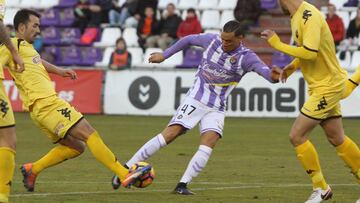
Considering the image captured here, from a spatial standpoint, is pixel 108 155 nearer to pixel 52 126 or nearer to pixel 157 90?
pixel 52 126

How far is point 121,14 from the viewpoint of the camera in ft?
100

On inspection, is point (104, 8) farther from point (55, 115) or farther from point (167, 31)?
point (55, 115)

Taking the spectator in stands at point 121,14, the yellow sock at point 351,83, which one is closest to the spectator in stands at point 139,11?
the spectator in stands at point 121,14

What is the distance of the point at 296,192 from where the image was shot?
1241 centimetres

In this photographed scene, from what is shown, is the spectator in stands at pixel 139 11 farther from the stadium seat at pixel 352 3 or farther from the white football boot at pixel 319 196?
the white football boot at pixel 319 196

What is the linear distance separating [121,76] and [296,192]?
1424 centimetres

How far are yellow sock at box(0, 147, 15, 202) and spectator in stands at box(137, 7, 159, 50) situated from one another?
1898cm

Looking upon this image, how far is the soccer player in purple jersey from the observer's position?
12.4 m

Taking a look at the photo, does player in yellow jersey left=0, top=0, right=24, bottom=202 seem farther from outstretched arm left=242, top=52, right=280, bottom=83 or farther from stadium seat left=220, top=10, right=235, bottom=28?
stadium seat left=220, top=10, right=235, bottom=28

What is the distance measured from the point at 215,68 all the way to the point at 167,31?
16049mm

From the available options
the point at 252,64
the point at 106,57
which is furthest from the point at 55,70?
the point at 106,57

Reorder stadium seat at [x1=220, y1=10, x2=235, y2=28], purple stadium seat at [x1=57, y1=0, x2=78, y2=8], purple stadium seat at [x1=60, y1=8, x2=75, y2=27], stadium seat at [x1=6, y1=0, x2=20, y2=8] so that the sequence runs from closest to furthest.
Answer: stadium seat at [x1=220, y1=10, x2=235, y2=28] < purple stadium seat at [x1=60, y1=8, x2=75, y2=27] < purple stadium seat at [x1=57, y1=0, x2=78, y2=8] < stadium seat at [x1=6, y1=0, x2=20, y2=8]

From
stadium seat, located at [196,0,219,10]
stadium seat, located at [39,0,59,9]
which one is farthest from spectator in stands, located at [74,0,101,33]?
stadium seat, located at [196,0,219,10]

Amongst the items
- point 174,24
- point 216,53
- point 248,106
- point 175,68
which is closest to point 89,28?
point 174,24
